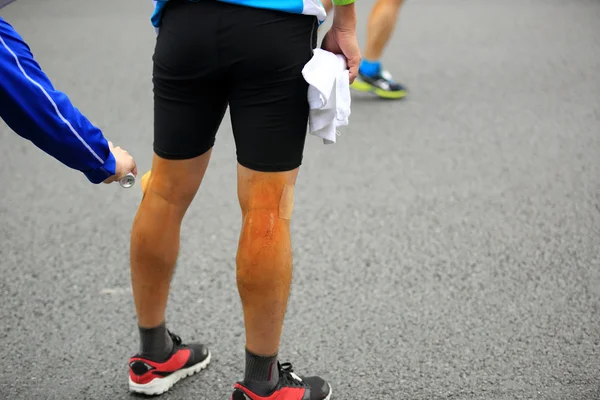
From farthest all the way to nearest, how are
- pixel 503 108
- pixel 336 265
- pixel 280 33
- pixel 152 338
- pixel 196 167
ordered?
pixel 503 108 < pixel 336 265 < pixel 152 338 < pixel 196 167 < pixel 280 33

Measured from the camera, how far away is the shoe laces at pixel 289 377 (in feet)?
6.86

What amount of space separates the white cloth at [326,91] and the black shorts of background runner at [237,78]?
27 mm

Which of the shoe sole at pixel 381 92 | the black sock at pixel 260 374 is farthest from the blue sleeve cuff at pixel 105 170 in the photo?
the shoe sole at pixel 381 92

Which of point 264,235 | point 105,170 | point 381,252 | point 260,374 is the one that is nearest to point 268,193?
point 264,235

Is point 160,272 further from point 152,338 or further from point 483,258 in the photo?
point 483,258

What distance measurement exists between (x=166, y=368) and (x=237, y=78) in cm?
90

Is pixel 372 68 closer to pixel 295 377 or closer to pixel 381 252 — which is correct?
pixel 381 252

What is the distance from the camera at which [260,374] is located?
2023 millimetres

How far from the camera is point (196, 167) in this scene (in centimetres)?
194

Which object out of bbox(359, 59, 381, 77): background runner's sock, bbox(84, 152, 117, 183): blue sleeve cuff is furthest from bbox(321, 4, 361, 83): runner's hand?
bbox(359, 59, 381, 77): background runner's sock

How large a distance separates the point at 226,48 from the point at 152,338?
2.89 ft

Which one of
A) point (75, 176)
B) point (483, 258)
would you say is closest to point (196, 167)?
point (483, 258)

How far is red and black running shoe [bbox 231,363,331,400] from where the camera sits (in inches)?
80.1

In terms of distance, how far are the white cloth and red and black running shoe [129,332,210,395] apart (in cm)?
80
